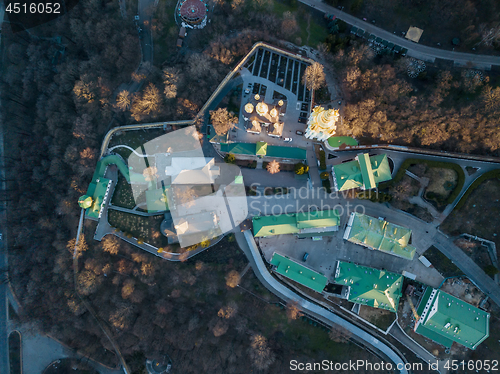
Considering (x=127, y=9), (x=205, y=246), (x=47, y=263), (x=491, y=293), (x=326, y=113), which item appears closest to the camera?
(x=326, y=113)

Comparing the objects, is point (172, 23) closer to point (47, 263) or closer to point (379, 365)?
point (47, 263)

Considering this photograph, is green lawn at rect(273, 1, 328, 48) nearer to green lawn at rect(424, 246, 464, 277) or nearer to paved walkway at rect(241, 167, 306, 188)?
paved walkway at rect(241, 167, 306, 188)

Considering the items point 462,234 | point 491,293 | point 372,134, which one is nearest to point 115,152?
point 372,134

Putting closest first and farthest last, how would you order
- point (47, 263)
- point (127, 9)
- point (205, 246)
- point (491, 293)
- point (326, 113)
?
point (326, 113) < point (491, 293) < point (205, 246) < point (47, 263) < point (127, 9)

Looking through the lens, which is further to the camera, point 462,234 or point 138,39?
point 138,39

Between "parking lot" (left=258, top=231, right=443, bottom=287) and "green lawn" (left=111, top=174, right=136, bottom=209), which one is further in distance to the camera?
"green lawn" (left=111, top=174, right=136, bottom=209)

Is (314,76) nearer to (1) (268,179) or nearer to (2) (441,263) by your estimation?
(1) (268,179)

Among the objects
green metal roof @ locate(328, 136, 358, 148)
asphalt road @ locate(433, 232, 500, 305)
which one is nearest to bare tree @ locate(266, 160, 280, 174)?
green metal roof @ locate(328, 136, 358, 148)
